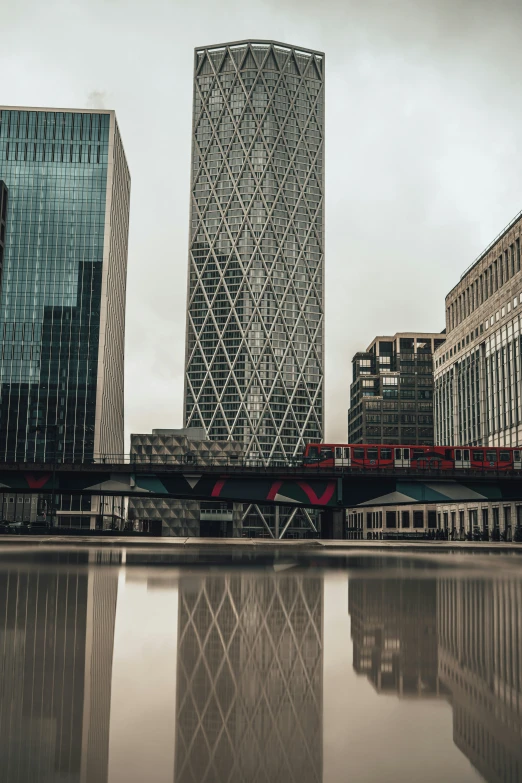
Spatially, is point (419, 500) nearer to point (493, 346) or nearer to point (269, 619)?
point (493, 346)

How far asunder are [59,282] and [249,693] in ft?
563

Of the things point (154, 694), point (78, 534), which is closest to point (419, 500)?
point (78, 534)

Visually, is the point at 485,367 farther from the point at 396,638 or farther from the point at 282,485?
the point at 396,638

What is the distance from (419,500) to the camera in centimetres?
7194

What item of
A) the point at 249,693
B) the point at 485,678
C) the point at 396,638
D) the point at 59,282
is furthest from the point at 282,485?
the point at 59,282

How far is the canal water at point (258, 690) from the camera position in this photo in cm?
575

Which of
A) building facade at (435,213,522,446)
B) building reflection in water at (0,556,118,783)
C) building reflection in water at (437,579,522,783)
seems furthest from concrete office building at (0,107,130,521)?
building reflection in water at (437,579,522,783)

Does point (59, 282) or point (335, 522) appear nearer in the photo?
point (335, 522)

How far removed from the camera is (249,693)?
7805 mm

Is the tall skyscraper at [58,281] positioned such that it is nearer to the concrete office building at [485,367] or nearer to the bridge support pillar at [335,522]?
the concrete office building at [485,367]

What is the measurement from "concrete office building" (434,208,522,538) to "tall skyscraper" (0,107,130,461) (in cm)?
7459

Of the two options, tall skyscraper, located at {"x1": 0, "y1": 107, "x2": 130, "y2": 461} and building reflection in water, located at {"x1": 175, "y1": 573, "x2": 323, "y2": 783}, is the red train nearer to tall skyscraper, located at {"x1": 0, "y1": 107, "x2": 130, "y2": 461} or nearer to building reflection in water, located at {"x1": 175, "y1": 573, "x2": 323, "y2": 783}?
building reflection in water, located at {"x1": 175, "y1": 573, "x2": 323, "y2": 783}

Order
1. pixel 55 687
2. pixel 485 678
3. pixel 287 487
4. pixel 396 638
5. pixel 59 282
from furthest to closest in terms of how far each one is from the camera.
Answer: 1. pixel 59 282
2. pixel 287 487
3. pixel 396 638
4. pixel 485 678
5. pixel 55 687

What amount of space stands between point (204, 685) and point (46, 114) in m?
192
